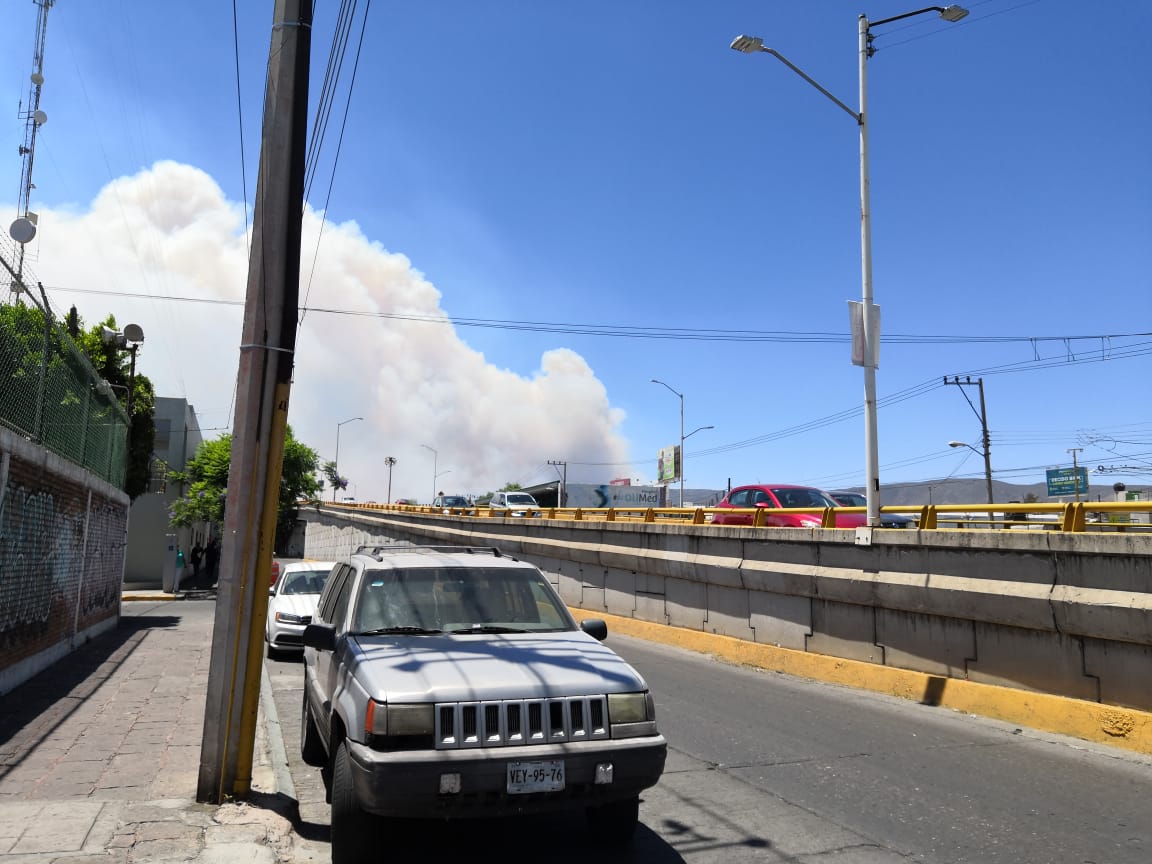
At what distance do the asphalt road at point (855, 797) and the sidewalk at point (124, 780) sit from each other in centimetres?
35

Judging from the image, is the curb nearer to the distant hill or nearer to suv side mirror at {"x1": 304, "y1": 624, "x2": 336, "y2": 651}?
suv side mirror at {"x1": 304, "y1": 624, "x2": 336, "y2": 651}

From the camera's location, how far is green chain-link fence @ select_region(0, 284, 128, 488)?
9.18 meters

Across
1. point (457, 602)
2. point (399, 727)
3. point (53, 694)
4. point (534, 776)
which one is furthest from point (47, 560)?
point (534, 776)

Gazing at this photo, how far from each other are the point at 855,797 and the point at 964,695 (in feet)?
13.0

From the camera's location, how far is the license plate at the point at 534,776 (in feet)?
14.1

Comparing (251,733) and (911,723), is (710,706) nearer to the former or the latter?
(911,723)

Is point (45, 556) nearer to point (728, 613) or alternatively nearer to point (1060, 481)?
point (728, 613)

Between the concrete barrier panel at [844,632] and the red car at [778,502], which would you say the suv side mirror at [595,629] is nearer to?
the concrete barrier panel at [844,632]

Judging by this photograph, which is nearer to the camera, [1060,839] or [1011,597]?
[1060,839]

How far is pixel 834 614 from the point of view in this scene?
11828mm

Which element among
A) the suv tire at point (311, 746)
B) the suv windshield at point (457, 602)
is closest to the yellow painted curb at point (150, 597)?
the suv tire at point (311, 746)

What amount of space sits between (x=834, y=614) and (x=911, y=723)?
314 cm

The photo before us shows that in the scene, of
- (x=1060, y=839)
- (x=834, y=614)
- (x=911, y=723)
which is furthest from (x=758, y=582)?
(x=1060, y=839)

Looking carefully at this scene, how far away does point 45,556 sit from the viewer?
1109 cm
